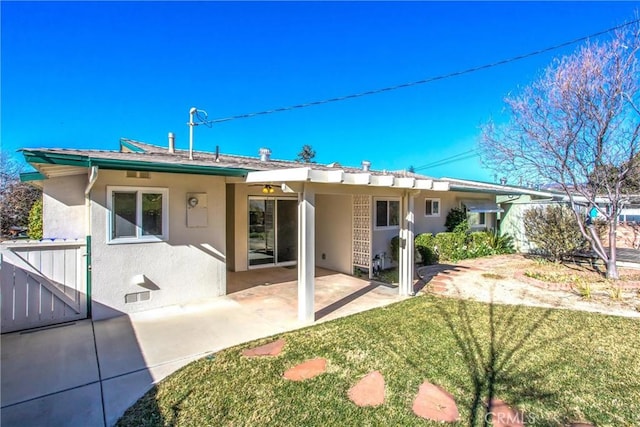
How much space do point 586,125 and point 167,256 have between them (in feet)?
39.7

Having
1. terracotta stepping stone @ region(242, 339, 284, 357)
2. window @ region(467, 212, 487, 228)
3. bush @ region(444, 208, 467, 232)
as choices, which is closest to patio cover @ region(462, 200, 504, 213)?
window @ region(467, 212, 487, 228)

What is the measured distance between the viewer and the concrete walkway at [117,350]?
364 cm

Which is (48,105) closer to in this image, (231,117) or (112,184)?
(231,117)

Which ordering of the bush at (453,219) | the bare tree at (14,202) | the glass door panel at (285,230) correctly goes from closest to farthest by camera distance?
1. the glass door panel at (285,230)
2. the bush at (453,219)
3. the bare tree at (14,202)

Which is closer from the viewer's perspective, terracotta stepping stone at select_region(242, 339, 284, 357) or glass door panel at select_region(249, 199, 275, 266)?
terracotta stepping stone at select_region(242, 339, 284, 357)

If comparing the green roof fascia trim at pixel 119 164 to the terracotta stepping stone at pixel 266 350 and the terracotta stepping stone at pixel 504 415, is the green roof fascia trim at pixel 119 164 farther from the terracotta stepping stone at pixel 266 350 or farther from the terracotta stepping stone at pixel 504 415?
the terracotta stepping stone at pixel 504 415

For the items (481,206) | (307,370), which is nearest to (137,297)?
(307,370)

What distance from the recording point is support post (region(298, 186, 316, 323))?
615cm

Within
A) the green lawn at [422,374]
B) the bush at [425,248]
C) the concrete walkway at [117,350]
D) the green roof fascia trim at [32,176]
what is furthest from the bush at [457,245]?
the green roof fascia trim at [32,176]

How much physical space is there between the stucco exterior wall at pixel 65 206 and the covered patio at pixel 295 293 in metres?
3.58

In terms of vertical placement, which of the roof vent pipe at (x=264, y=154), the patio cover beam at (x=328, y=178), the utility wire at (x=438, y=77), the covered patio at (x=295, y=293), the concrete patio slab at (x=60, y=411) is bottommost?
the concrete patio slab at (x=60, y=411)

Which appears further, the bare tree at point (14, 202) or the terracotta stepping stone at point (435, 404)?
the bare tree at point (14, 202)

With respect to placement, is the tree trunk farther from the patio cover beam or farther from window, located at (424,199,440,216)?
the patio cover beam

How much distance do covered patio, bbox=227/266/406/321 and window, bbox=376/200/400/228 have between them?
2.45 meters
